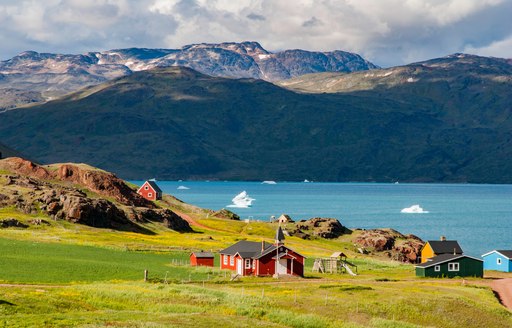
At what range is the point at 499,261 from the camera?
12131cm

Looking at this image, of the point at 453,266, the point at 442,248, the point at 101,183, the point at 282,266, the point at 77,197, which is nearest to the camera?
the point at 282,266

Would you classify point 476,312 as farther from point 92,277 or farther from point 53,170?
point 53,170

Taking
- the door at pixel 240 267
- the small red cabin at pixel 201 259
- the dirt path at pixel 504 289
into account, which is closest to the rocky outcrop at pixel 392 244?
the dirt path at pixel 504 289

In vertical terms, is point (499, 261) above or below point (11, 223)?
below

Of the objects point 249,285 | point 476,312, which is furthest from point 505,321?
point 249,285

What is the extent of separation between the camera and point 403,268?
118688 millimetres

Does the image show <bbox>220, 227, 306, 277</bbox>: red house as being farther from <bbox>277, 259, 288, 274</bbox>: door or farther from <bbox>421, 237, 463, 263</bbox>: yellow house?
<bbox>421, 237, 463, 263</bbox>: yellow house

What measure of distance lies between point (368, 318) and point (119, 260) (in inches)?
1724

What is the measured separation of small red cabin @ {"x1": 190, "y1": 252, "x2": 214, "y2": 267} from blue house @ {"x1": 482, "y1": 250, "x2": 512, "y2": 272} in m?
48.4

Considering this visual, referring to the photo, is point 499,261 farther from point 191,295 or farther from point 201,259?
point 191,295

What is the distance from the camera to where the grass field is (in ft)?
176

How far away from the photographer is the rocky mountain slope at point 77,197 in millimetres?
144500

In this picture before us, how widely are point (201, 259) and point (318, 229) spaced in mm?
72243

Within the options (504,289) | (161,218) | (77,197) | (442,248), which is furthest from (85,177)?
(504,289)
